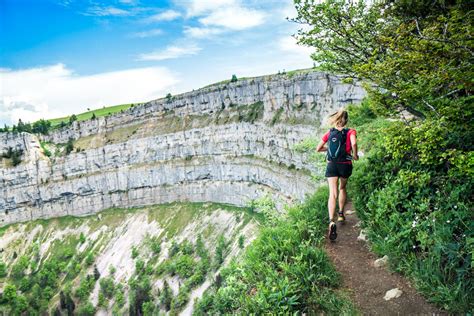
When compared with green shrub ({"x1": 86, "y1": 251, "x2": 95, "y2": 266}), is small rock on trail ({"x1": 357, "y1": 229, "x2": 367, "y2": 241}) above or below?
above

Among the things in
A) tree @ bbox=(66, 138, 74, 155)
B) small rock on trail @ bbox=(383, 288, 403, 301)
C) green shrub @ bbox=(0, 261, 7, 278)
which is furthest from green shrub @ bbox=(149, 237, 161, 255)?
small rock on trail @ bbox=(383, 288, 403, 301)

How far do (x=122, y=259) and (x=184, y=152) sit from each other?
41819mm

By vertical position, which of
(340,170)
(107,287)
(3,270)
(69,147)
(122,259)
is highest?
(340,170)

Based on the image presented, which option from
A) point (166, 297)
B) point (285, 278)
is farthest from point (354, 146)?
point (166, 297)

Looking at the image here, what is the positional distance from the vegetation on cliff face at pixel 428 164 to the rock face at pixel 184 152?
183ft

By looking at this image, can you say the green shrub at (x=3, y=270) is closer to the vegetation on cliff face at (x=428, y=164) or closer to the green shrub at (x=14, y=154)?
the green shrub at (x=14, y=154)

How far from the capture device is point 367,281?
728 centimetres

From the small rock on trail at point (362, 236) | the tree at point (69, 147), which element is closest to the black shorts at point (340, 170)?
the small rock on trail at point (362, 236)

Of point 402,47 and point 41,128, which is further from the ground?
point 41,128

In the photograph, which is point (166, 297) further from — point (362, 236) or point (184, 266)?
point (362, 236)

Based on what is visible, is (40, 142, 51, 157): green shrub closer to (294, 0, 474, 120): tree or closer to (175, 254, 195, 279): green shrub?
(175, 254, 195, 279): green shrub

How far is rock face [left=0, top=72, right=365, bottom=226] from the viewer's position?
259ft

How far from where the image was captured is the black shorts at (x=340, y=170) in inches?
365

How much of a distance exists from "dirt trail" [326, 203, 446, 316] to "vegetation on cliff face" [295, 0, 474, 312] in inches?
12.0
